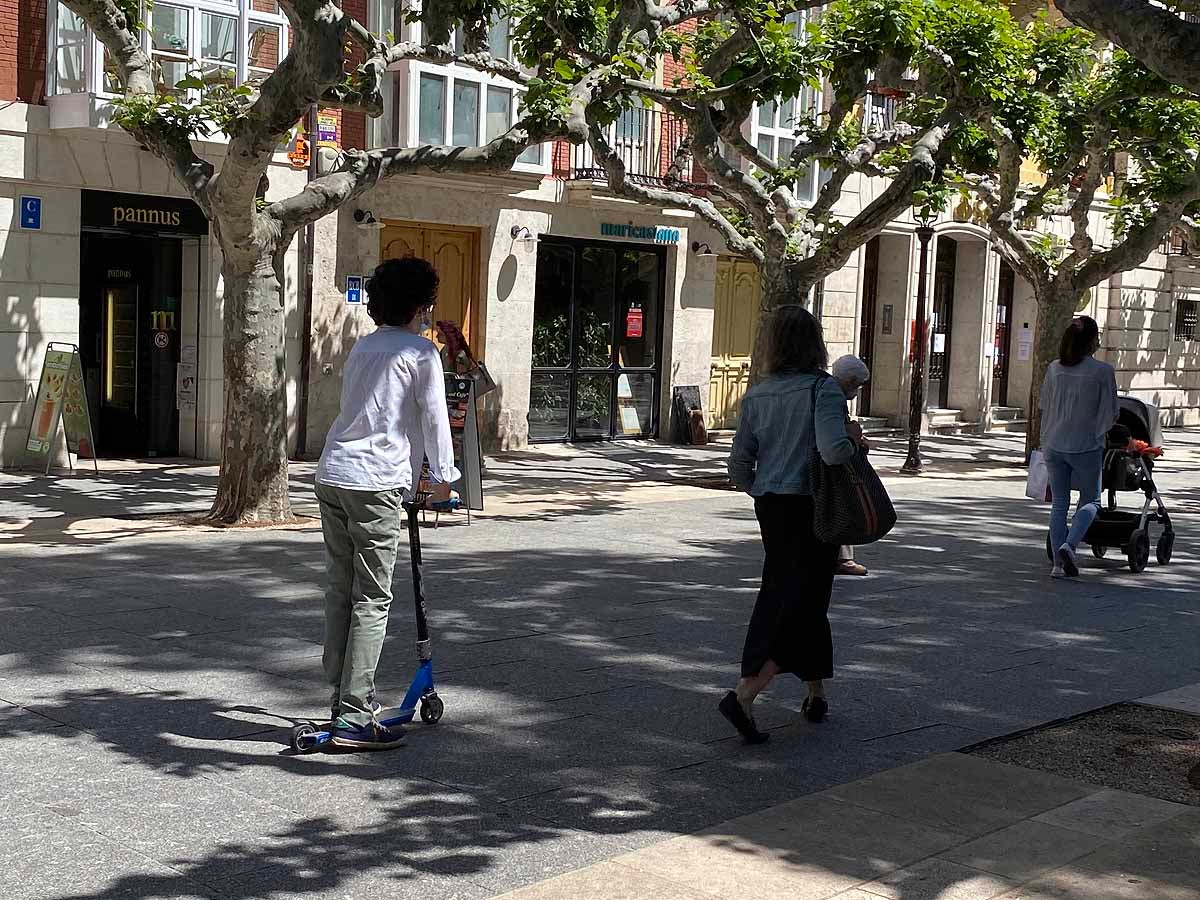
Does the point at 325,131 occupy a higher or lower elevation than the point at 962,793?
higher

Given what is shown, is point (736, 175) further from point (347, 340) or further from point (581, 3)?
point (347, 340)

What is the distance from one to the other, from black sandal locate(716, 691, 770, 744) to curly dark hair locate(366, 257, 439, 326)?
6.53ft

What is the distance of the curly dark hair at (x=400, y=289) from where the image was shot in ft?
20.0

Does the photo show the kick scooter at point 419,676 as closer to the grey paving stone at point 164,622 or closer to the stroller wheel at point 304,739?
the stroller wheel at point 304,739

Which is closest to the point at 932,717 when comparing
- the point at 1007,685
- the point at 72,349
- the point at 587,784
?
the point at 1007,685

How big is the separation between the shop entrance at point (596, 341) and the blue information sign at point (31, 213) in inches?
286

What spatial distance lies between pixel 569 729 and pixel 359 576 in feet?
3.86

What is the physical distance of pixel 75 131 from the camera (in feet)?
52.7

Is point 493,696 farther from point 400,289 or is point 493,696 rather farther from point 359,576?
point 400,289

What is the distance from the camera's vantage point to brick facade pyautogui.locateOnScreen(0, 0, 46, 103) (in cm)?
1587

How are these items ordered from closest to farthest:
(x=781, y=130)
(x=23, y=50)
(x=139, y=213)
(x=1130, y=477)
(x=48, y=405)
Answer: (x=1130, y=477), (x=48, y=405), (x=23, y=50), (x=139, y=213), (x=781, y=130)

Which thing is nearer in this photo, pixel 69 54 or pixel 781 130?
pixel 69 54

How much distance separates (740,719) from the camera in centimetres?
630

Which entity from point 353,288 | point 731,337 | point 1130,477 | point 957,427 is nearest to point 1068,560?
point 1130,477
